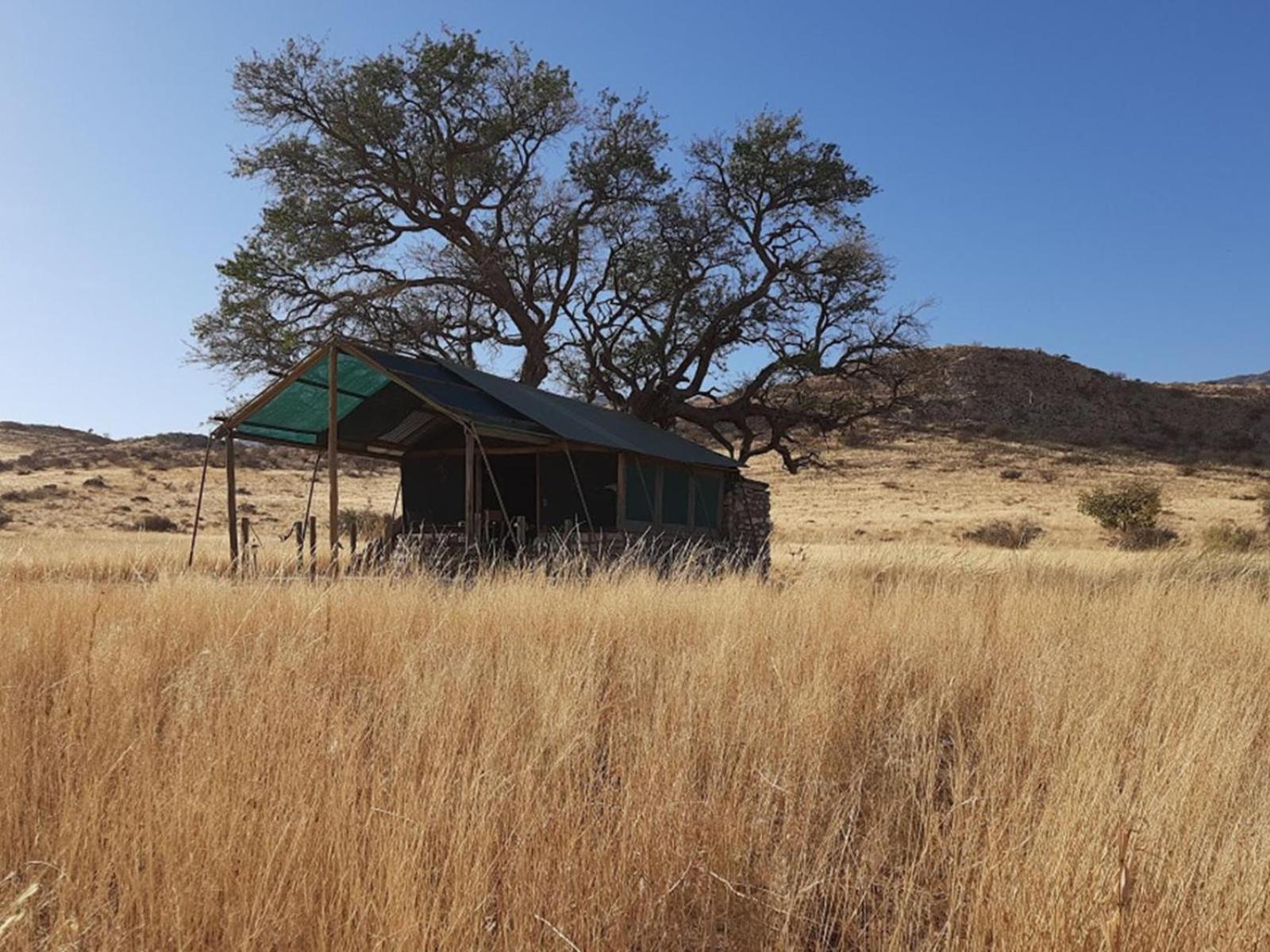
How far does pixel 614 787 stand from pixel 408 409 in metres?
12.9

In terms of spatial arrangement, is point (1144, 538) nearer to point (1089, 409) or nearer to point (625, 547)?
point (625, 547)

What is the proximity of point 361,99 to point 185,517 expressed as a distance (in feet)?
66.4

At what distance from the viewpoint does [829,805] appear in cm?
322

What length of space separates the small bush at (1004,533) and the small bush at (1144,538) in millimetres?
2493

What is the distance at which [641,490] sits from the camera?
15.8 metres

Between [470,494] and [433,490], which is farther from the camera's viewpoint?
[433,490]

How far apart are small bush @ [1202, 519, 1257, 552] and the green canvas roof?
15639 mm

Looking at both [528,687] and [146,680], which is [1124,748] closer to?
[528,687]

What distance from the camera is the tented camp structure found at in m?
13.1

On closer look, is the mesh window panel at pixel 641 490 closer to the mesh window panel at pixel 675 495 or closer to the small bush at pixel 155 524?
the mesh window panel at pixel 675 495

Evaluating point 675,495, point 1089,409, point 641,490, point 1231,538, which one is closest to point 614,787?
point 641,490

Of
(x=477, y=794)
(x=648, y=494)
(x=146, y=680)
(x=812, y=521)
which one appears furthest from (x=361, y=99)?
(x=812, y=521)

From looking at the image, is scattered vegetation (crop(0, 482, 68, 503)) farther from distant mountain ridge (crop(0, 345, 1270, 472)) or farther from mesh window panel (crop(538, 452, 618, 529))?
mesh window panel (crop(538, 452, 618, 529))

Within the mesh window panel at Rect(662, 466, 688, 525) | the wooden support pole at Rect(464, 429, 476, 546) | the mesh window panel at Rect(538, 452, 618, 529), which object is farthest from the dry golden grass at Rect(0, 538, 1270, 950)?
the mesh window panel at Rect(662, 466, 688, 525)
